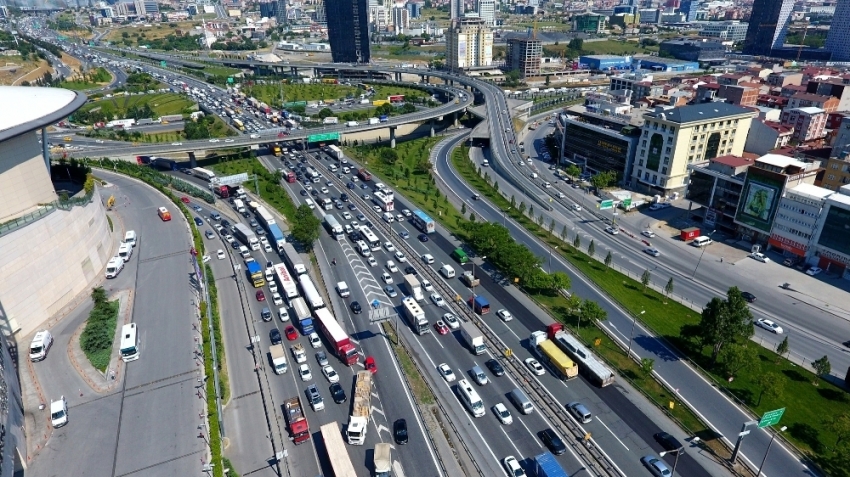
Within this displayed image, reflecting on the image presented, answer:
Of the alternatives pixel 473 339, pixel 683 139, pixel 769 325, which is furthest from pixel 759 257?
pixel 473 339

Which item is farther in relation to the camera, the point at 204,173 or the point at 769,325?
the point at 204,173

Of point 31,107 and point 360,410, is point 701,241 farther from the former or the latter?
point 31,107

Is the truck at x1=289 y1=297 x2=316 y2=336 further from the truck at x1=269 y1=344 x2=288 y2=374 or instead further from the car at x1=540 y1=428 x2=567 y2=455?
the car at x1=540 y1=428 x2=567 y2=455

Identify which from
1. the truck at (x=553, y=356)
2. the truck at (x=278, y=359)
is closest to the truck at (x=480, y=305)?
the truck at (x=553, y=356)

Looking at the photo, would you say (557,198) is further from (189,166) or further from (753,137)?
(189,166)

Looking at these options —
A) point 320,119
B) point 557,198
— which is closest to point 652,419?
point 557,198
